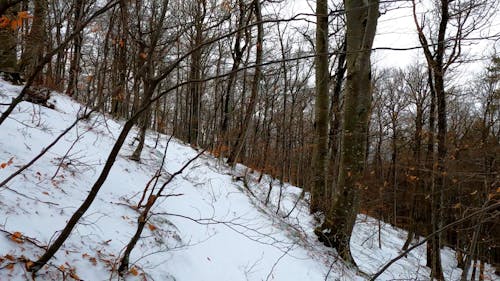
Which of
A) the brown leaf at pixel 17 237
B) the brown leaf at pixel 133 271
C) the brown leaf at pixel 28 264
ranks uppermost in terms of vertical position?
the brown leaf at pixel 17 237

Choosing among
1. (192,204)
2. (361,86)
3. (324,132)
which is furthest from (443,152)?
(192,204)

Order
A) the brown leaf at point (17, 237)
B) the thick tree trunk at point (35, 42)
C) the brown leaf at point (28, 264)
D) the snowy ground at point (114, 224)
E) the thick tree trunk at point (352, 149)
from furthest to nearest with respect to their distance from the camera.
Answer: the thick tree trunk at point (352, 149) → the thick tree trunk at point (35, 42) → the snowy ground at point (114, 224) → the brown leaf at point (17, 237) → the brown leaf at point (28, 264)

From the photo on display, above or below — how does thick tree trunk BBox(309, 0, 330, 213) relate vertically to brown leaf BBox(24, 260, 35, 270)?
above

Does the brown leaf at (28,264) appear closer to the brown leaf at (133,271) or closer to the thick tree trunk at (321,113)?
the brown leaf at (133,271)

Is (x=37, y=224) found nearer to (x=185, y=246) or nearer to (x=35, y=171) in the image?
(x=35, y=171)

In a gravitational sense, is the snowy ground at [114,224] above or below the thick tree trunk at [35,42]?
below

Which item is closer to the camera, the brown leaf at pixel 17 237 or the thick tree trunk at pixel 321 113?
the brown leaf at pixel 17 237

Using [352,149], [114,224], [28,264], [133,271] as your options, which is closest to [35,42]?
[114,224]

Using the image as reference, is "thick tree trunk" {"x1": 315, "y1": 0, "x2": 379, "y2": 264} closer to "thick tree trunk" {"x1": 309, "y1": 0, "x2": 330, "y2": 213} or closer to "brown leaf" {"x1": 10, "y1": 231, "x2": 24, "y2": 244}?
"thick tree trunk" {"x1": 309, "y1": 0, "x2": 330, "y2": 213}

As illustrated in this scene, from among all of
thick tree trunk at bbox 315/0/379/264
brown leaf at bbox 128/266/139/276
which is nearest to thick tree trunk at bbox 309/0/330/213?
thick tree trunk at bbox 315/0/379/264

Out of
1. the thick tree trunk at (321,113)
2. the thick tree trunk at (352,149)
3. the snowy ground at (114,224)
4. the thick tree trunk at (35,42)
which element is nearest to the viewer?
the snowy ground at (114,224)

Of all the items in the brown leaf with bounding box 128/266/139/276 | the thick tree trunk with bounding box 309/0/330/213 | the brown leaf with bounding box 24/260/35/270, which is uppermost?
the thick tree trunk with bounding box 309/0/330/213

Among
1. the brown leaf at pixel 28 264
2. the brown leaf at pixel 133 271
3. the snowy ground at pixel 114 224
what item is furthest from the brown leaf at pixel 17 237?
the brown leaf at pixel 133 271

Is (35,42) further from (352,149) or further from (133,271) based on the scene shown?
(352,149)
